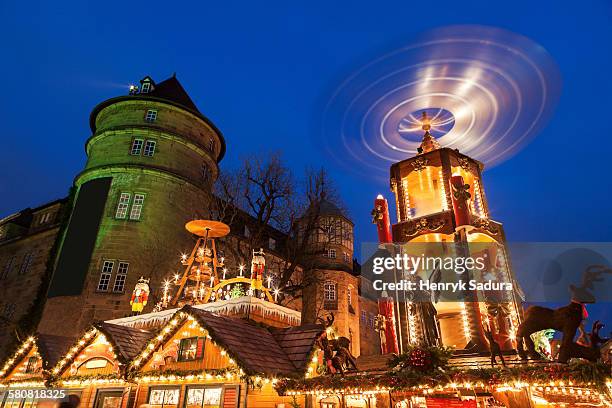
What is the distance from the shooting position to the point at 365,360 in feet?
50.9

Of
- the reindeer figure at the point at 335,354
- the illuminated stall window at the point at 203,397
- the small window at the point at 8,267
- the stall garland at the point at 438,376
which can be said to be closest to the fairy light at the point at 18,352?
the illuminated stall window at the point at 203,397

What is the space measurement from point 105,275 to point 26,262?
33.1 feet

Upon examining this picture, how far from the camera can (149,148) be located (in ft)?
87.9

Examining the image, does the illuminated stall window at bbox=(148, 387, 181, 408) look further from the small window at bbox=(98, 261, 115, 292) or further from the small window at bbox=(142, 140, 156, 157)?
the small window at bbox=(142, 140, 156, 157)

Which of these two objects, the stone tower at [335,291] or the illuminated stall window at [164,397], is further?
the stone tower at [335,291]

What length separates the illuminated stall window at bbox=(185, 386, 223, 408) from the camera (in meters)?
10.9

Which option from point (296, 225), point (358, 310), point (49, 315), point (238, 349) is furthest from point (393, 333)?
point (358, 310)

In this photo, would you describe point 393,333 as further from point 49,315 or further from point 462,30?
point 49,315

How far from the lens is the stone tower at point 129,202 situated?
22344mm

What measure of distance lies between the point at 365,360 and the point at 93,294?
15.9m

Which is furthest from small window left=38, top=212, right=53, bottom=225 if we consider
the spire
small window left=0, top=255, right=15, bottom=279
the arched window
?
the spire

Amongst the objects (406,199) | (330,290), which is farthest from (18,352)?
(330,290)

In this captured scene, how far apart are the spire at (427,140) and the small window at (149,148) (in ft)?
59.7

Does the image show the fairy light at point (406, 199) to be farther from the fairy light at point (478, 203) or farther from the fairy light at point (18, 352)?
the fairy light at point (18, 352)
